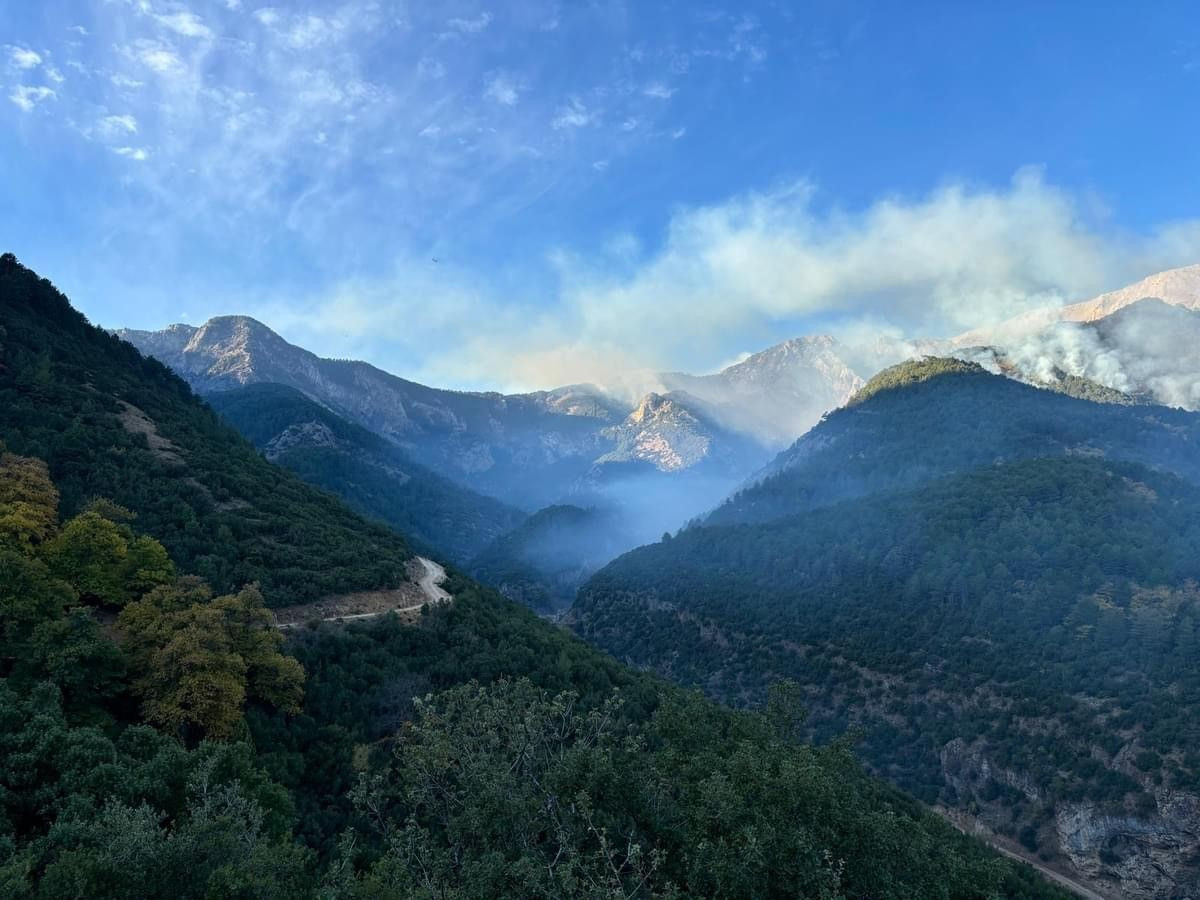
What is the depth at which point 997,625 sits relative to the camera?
86188 millimetres

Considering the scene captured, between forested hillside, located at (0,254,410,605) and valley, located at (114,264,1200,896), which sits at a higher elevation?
forested hillside, located at (0,254,410,605)

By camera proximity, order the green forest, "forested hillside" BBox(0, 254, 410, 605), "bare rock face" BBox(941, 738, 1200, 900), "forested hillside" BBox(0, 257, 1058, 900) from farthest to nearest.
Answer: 1. the green forest
2. "bare rock face" BBox(941, 738, 1200, 900)
3. "forested hillside" BBox(0, 254, 410, 605)
4. "forested hillside" BBox(0, 257, 1058, 900)

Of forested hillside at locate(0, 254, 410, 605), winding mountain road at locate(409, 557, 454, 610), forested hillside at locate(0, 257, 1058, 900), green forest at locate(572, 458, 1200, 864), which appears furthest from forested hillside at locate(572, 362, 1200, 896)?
forested hillside at locate(0, 254, 410, 605)

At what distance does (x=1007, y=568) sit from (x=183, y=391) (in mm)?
122528

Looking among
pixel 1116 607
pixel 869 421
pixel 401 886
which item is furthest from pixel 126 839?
pixel 869 421

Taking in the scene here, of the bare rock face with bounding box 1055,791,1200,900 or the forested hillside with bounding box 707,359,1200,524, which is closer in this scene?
the bare rock face with bounding box 1055,791,1200,900

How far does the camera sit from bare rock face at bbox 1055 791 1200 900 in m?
55.8

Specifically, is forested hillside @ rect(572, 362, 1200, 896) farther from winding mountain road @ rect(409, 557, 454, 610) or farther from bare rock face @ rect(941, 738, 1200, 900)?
winding mountain road @ rect(409, 557, 454, 610)

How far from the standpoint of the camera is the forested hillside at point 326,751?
17219mm

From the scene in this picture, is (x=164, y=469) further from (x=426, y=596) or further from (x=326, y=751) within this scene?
(x=326, y=751)

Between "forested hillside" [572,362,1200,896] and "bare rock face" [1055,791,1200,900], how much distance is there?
0.51ft

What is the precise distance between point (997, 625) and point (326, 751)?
85131 mm

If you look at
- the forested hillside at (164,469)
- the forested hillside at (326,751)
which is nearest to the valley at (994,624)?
the forested hillside at (326,751)

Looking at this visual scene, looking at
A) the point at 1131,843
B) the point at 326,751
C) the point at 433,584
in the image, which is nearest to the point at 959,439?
the point at 1131,843
